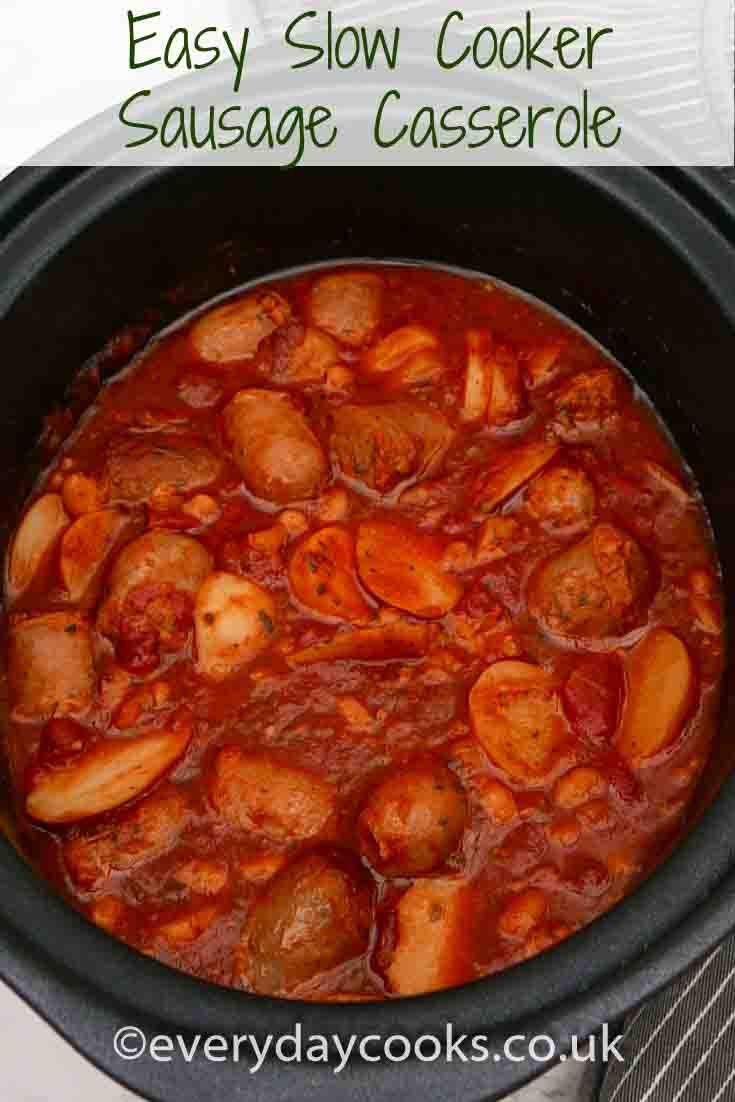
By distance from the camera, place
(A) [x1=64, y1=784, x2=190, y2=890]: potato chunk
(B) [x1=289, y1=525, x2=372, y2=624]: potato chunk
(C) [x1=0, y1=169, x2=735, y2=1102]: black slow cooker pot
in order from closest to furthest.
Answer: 1. (C) [x1=0, y1=169, x2=735, y2=1102]: black slow cooker pot
2. (A) [x1=64, y1=784, x2=190, y2=890]: potato chunk
3. (B) [x1=289, y1=525, x2=372, y2=624]: potato chunk

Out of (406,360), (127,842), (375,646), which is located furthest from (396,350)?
(127,842)

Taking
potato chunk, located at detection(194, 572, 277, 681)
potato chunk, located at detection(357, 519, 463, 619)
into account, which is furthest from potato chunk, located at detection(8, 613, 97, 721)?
potato chunk, located at detection(357, 519, 463, 619)

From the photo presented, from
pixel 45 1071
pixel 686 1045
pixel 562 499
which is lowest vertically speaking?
pixel 45 1071

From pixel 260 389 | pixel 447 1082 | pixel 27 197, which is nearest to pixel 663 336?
pixel 260 389

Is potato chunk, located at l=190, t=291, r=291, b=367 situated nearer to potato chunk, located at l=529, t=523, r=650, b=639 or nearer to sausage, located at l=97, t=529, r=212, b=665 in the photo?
sausage, located at l=97, t=529, r=212, b=665

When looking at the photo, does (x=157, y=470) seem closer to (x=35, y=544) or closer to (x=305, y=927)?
(x=35, y=544)

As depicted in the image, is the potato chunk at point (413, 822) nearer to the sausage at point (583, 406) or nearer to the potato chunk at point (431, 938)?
the potato chunk at point (431, 938)
